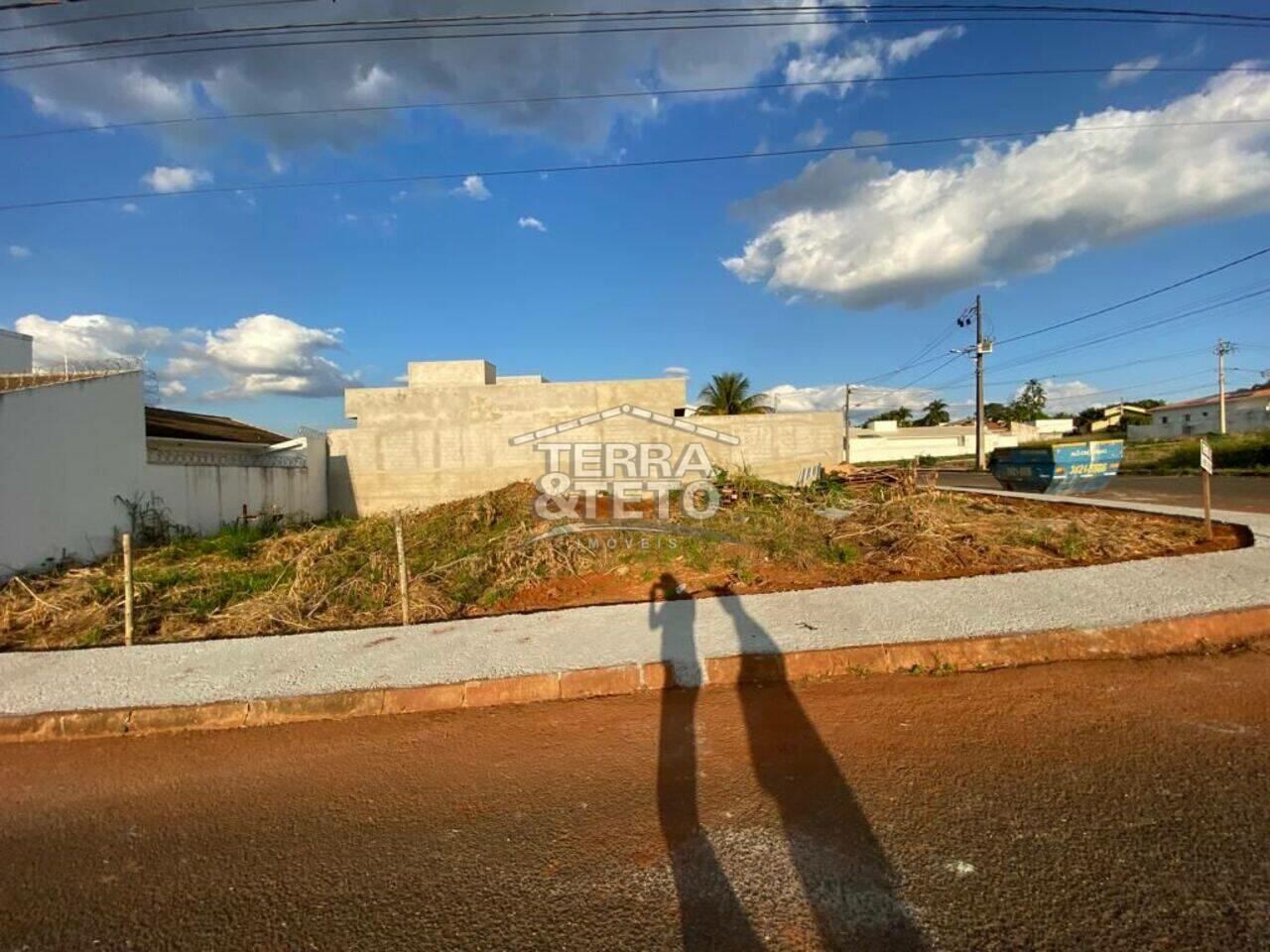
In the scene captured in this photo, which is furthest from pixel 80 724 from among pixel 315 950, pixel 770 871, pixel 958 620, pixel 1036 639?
pixel 1036 639

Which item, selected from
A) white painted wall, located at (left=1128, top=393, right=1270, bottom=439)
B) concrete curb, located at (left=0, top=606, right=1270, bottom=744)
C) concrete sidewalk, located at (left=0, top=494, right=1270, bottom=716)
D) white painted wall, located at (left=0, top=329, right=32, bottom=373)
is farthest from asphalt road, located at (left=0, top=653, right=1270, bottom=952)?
white painted wall, located at (left=1128, top=393, right=1270, bottom=439)

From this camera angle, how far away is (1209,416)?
54.6 metres

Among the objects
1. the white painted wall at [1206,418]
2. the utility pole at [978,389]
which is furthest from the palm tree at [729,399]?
the white painted wall at [1206,418]

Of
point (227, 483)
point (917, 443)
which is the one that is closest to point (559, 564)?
point (227, 483)

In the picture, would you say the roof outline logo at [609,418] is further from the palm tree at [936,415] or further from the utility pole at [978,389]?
the palm tree at [936,415]

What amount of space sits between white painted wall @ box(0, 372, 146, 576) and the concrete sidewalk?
497 cm

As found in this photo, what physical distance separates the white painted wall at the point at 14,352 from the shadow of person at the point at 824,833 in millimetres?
23891

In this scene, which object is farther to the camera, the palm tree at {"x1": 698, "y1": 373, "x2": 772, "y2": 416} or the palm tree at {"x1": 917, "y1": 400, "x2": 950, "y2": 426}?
the palm tree at {"x1": 917, "y1": 400, "x2": 950, "y2": 426}

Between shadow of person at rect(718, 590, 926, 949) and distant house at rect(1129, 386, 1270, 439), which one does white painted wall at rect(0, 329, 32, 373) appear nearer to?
shadow of person at rect(718, 590, 926, 949)

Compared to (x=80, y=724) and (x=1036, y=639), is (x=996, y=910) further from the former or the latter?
(x=80, y=724)

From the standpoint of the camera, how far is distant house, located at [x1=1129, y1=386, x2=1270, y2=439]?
4825 centimetres

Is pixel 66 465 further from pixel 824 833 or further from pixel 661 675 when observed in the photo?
pixel 824 833

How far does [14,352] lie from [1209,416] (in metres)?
78.0

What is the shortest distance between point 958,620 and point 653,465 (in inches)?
409
